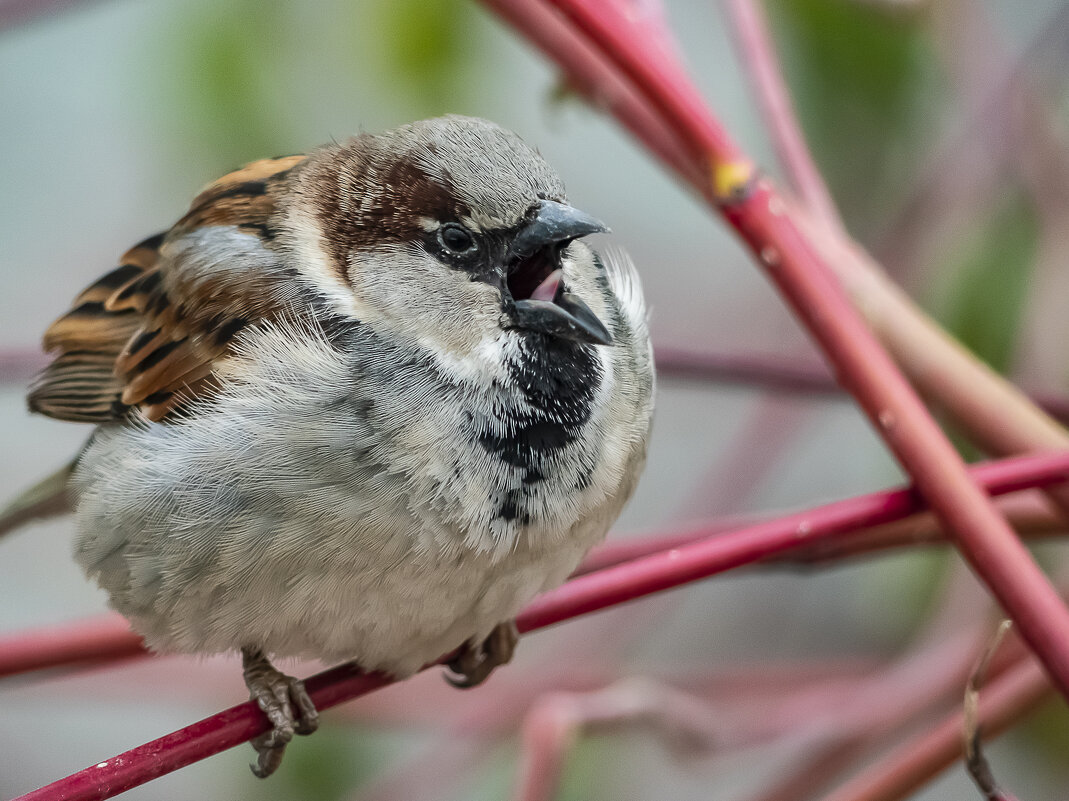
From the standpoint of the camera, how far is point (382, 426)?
106cm

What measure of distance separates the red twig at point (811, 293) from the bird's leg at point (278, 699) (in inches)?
23.7

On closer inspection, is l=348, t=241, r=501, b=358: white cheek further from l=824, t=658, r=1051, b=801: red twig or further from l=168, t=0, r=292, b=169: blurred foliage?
l=168, t=0, r=292, b=169: blurred foliage

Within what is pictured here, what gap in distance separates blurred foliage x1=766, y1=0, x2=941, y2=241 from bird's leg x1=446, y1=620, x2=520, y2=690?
1142 mm

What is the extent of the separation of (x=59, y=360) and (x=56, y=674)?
0.40 m

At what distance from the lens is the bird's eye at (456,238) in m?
1.11

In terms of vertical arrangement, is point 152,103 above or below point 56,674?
above

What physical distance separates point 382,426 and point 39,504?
65 centimetres

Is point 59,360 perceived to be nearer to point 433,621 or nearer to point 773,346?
point 433,621

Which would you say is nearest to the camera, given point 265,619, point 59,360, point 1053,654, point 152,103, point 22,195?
point 1053,654

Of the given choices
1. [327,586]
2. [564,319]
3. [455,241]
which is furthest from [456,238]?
[327,586]

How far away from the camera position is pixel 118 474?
1224mm

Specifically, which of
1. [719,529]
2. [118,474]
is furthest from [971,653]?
[118,474]

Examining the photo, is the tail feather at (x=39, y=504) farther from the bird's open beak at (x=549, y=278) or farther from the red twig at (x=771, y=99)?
the red twig at (x=771, y=99)

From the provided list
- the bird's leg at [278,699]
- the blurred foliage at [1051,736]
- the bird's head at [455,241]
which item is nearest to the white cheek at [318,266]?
the bird's head at [455,241]
